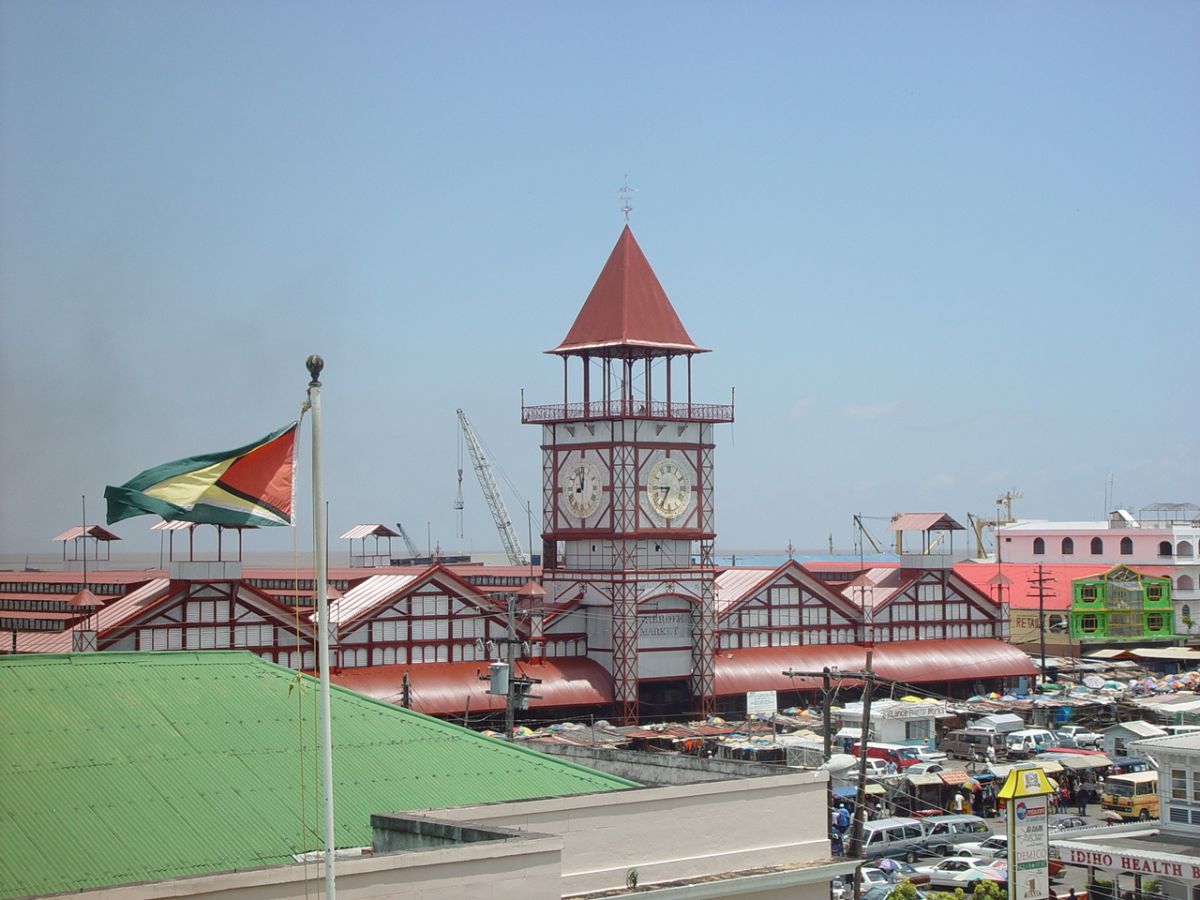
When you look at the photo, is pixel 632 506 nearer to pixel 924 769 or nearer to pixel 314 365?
pixel 924 769

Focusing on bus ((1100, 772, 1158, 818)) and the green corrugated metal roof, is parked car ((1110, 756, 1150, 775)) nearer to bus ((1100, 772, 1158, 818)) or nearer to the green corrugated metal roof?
bus ((1100, 772, 1158, 818))

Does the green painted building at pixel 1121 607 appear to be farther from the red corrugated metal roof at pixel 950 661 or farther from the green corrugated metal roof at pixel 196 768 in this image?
the green corrugated metal roof at pixel 196 768

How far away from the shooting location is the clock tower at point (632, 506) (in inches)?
2665

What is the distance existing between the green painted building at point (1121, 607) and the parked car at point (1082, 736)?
120ft

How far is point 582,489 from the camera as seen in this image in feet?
228

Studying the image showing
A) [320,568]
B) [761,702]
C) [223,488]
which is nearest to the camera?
[320,568]

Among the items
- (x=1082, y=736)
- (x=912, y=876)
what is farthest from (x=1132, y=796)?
(x=1082, y=736)

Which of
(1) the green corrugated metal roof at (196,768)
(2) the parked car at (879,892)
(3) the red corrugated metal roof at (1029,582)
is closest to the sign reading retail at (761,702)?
(2) the parked car at (879,892)

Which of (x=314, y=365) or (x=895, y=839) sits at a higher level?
(x=314, y=365)

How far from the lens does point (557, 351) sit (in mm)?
69938

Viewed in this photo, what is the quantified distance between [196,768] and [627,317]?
50001 millimetres

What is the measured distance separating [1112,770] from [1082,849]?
23.2 meters

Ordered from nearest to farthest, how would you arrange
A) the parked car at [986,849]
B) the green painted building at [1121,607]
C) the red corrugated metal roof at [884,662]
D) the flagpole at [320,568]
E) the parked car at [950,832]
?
1. the flagpole at [320,568]
2. the parked car at [986,849]
3. the parked car at [950,832]
4. the red corrugated metal roof at [884,662]
5. the green painted building at [1121,607]

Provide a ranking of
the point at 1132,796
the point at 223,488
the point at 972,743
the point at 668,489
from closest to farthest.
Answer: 1. the point at 223,488
2. the point at 1132,796
3. the point at 972,743
4. the point at 668,489
